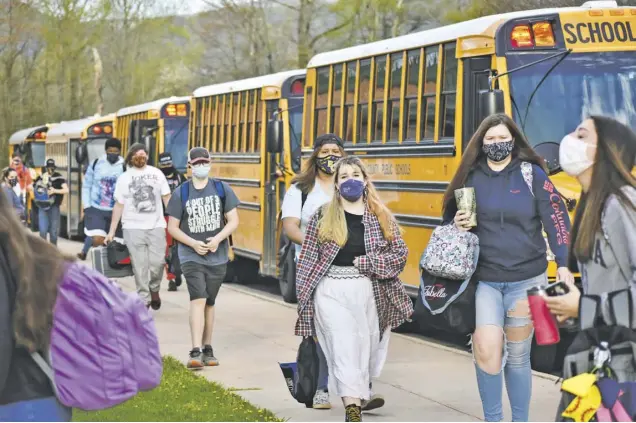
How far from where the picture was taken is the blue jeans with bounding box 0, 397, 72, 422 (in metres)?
4.31

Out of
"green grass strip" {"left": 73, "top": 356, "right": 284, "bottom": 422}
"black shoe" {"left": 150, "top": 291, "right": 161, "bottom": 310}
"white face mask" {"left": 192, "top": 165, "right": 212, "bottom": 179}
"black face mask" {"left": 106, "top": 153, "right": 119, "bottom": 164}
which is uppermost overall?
"white face mask" {"left": 192, "top": 165, "right": 212, "bottom": 179}

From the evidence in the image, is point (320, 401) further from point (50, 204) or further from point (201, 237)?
point (50, 204)

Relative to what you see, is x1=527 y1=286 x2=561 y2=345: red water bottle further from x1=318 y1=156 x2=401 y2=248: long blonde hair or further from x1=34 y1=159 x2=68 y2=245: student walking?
x1=34 y1=159 x2=68 y2=245: student walking

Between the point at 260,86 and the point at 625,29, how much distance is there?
293 inches

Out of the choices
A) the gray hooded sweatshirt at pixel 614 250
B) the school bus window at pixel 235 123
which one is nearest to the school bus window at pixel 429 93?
the school bus window at pixel 235 123

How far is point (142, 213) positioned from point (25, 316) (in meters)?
9.46

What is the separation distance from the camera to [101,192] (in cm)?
1808

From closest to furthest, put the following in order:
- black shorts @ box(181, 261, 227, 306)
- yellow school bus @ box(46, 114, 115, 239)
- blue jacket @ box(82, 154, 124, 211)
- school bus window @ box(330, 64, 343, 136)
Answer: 1. black shorts @ box(181, 261, 227, 306)
2. school bus window @ box(330, 64, 343, 136)
3. blue jacket @ box(82, 154, 124, 211)
4. yellow school bus @ box(46, 114, 115, 239)

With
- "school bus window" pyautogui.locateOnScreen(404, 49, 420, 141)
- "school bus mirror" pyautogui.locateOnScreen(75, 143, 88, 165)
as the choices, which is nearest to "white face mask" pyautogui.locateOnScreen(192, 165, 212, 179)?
"school bus window" pyautogui.locateOnScreen(404, 49, 420, 141)

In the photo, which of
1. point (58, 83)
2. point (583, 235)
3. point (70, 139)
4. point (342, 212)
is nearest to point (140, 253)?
point (342, 212)

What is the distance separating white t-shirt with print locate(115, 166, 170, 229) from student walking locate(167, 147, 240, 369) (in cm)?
231

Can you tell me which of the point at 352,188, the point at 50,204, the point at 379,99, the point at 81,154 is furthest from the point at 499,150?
the point at 81,154

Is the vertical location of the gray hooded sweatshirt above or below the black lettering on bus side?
below

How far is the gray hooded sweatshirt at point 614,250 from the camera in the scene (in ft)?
16.3
